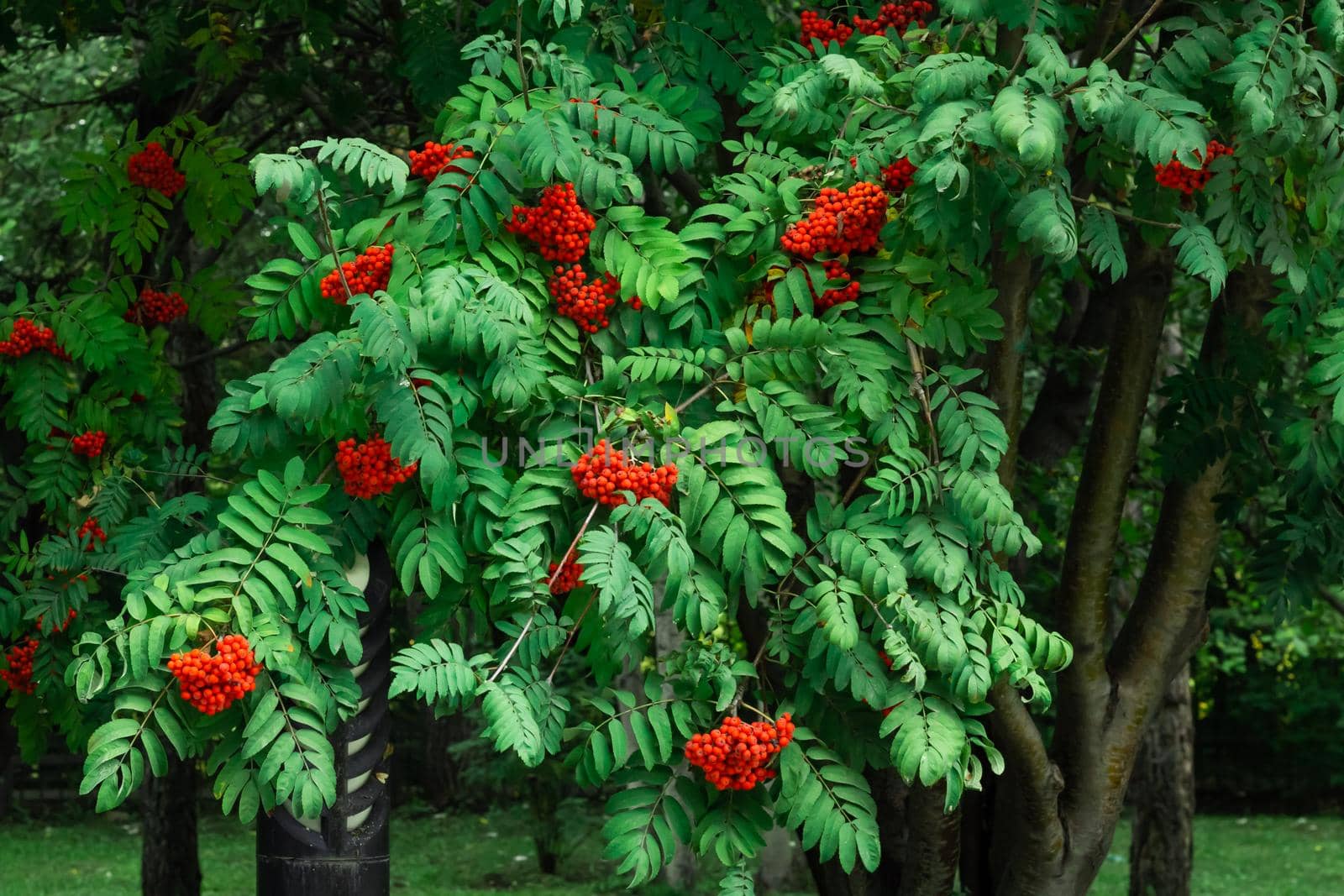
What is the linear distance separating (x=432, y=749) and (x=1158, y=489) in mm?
13348

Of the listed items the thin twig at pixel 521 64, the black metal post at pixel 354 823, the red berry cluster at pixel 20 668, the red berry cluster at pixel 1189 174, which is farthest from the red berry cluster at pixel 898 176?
the red berry cluster at pixel 20 668

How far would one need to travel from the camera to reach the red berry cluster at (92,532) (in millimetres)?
5066

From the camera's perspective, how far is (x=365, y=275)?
4043 mm

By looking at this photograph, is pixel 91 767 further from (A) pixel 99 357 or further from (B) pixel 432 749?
(B) pixel 432 749

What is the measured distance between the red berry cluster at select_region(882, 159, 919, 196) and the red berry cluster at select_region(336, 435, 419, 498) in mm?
1497

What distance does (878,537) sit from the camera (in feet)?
13.3

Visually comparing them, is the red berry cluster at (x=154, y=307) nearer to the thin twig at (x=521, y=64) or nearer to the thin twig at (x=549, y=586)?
the thin twig at (x=521, y=64)

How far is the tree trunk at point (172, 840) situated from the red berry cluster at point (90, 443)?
4.00 meters

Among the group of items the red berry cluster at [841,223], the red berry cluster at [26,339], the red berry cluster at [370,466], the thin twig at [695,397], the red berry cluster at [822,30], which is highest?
the red berry cluster at [822,30]

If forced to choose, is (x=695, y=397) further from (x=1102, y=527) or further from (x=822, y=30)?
(x=1102, y=527)

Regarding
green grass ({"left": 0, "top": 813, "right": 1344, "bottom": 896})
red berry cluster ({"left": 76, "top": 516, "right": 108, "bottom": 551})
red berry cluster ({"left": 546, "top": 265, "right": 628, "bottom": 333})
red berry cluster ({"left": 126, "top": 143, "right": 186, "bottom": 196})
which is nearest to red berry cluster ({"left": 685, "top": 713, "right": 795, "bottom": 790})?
red berry cluster ({"left": 546, "top": 265, "right": 628, "bottom": 333})

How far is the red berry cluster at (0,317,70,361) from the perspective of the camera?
5363 millimetres

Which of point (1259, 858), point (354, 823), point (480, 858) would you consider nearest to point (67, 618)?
point (354, 823)

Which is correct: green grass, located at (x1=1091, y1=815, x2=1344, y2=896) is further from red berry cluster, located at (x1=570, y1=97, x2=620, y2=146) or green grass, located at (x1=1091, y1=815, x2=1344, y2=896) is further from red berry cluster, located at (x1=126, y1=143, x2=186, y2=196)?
red berry cluster, located at (x1=570, y1=97, x2=620, y2=146)
